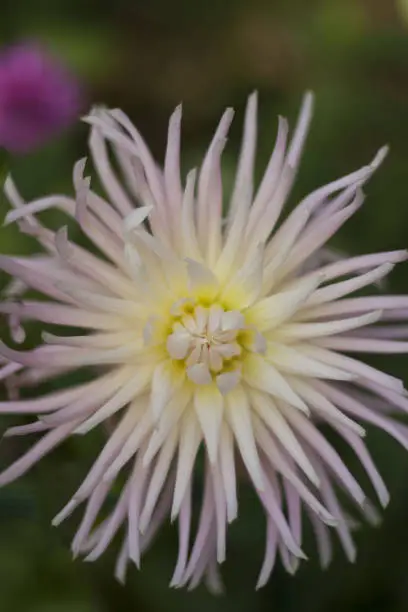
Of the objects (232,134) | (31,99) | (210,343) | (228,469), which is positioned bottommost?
(228,469)

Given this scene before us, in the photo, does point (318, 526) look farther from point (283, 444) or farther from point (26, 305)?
point (26, 305)

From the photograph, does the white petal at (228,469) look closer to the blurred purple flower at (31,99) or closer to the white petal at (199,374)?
the white petal at (199,374)

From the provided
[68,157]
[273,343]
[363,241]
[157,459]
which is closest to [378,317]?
[273,343]

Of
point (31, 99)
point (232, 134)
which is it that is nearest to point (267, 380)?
point (31, 99)

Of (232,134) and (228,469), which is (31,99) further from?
(228,469)

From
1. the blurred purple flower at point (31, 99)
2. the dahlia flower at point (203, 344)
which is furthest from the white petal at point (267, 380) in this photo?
the blurred purple flower at point (31, 99)
